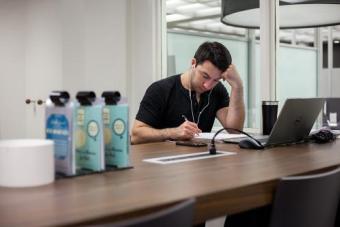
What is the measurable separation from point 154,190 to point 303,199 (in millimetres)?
446

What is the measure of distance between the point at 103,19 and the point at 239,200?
3.44m

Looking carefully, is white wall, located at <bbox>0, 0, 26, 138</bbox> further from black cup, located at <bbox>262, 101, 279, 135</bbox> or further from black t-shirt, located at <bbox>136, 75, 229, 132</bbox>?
black cup, located at <bbox>262, 101, 279, 135</bbox>

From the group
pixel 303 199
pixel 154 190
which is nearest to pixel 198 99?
pixel 303 199

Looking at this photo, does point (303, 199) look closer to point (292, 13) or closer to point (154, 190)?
point (154, 190)

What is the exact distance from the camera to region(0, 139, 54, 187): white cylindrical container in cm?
103

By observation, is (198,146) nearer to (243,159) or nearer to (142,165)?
(243,159)

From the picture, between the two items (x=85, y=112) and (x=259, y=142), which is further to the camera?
(x=259, y=142)

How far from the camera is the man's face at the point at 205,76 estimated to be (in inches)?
99.4

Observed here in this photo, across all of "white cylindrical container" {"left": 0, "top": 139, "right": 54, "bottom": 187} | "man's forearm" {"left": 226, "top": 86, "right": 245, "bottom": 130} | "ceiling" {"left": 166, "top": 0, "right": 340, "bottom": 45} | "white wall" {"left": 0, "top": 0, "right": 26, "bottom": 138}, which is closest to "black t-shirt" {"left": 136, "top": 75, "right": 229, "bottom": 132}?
"man's forearm" {"left": 226, "top": 86, "right": 245, "bottom": 130}

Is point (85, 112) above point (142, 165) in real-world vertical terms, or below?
above

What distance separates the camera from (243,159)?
152cm

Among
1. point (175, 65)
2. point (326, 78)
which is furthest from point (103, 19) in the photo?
point (326, 78)

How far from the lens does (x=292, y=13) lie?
3131 mm

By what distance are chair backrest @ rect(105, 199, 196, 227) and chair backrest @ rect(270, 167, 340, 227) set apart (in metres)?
0.38
